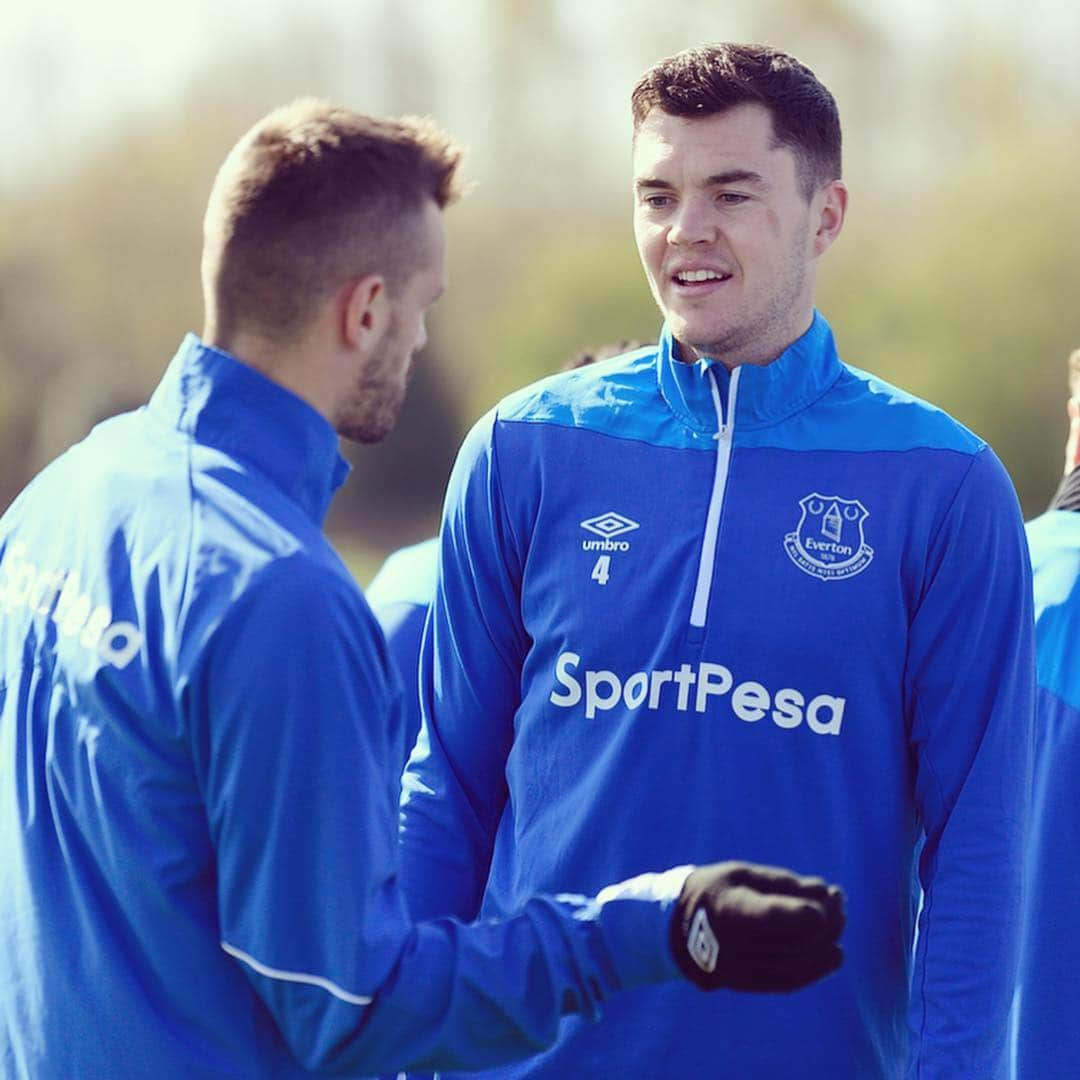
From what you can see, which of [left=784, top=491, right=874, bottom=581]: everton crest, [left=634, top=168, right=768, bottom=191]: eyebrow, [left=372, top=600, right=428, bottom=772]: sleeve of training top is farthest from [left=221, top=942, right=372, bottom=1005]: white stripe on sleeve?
[left=372, top=600, right=428, bottom=772]: sleeve of training top

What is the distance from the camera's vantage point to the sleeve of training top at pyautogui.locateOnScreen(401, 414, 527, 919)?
2502mm

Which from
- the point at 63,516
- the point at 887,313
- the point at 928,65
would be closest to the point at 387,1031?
the point at 63,516

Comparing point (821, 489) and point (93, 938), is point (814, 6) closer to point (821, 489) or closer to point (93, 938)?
point (821, 489)

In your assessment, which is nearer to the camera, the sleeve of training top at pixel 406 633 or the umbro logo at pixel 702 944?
the umbro logo at pixel 702 944

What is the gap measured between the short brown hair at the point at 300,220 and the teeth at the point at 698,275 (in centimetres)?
66

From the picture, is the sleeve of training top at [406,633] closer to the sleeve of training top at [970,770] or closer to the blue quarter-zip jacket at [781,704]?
the blue quarter-zip jacket at [781,704]

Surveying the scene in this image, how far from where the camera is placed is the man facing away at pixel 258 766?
1.75m

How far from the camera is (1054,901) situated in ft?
10.0

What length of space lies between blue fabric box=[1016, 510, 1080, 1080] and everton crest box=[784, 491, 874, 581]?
88cm

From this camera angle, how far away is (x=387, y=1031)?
1.80 metres

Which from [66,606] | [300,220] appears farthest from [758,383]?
[66,606]

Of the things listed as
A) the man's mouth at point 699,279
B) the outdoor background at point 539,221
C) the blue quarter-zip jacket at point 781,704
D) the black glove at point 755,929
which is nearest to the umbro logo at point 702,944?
the black glove at point 755,929

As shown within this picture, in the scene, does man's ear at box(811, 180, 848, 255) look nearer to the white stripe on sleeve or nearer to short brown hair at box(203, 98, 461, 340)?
short brown hair at box(203, 98, 461, 340)

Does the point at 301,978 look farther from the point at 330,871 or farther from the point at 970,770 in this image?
the point at 970,770
